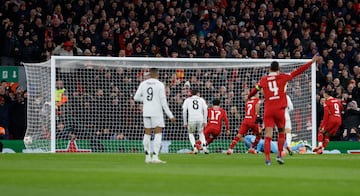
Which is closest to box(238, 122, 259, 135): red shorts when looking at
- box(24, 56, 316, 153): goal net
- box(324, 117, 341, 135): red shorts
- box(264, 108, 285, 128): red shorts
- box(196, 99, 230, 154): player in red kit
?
box(196, 99, 230, 154): player in red kit

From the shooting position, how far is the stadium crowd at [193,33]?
28.3 metres

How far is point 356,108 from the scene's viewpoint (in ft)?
94.6

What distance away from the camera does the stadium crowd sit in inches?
1113

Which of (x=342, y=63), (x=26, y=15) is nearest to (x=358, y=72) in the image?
(x=342, y=63)

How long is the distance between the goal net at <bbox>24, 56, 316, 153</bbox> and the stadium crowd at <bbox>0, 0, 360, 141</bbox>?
20cm

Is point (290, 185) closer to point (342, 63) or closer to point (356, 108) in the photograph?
point (356, 108)

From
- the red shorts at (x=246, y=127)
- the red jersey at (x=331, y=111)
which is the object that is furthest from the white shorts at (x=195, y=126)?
the red jersey at (x=331, y=111)

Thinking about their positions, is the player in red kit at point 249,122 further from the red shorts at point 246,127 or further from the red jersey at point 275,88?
the red jersey at point 275,88

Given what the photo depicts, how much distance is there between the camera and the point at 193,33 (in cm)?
3081

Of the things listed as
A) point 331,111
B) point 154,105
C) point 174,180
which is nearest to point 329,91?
point 331,111

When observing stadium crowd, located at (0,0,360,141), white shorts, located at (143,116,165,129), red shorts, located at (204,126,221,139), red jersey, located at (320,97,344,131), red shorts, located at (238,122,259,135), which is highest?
stadium crowd, located at (0,0,360,141)

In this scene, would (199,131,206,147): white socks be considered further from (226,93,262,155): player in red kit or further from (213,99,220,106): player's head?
(226,93,262,155): player in red kit

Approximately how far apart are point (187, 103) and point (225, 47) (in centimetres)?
456

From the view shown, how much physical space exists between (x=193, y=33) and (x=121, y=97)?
4.47 metres
